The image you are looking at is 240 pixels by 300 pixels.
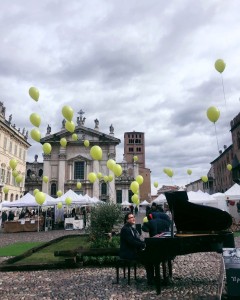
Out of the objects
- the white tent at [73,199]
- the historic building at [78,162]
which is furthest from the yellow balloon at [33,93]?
the historic building at [78,162]

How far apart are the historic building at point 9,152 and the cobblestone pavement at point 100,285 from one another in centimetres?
3259

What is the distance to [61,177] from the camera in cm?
4706

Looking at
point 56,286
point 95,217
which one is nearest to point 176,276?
point 56,286

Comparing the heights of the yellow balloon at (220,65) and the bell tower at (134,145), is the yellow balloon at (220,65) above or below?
below

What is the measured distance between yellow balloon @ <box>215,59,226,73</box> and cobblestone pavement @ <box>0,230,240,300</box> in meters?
6.46

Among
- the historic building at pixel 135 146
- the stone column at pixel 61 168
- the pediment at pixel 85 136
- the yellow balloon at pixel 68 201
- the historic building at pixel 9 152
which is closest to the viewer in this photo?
the yellow balloon at pixel 68 201

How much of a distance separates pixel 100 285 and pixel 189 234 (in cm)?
238

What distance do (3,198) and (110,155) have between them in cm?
1864

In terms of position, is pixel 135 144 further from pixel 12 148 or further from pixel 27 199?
pixel 27 199

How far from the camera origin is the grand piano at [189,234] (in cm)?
550

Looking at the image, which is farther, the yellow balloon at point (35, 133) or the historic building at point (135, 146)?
the historic building at point (135, 146)

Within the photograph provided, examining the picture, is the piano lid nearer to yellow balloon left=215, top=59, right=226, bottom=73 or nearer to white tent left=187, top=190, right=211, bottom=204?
yellow balloon left=215, top=59, right=226, bottom=73

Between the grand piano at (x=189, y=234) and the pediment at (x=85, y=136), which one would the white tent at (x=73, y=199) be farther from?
the pediment at (x=85, y=136)

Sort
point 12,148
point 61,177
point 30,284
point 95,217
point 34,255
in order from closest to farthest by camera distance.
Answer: point 30,284 → point 34,255 → point 95,217 → point 12,148 → point 61,177
